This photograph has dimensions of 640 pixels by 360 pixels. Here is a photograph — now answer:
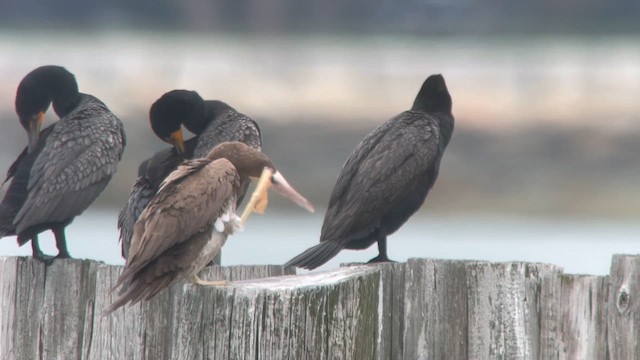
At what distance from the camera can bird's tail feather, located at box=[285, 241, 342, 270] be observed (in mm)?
6465

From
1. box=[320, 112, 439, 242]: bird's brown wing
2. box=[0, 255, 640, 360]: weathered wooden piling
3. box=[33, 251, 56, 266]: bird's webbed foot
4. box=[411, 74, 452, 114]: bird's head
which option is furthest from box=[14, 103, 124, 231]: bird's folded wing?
box=[411, 74, 452, 114]: bird's head

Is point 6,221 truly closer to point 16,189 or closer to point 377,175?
point 16,189

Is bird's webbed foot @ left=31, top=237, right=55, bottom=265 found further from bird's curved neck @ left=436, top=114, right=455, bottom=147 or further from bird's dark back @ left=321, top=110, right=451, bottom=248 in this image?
bird's curved neck @ left=436, top=114, right=455, bottom=147

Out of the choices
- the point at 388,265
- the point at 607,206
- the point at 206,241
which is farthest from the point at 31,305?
the point at 607,206

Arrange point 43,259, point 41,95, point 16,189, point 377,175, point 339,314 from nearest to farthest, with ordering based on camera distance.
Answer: point 339,314, point 43,259, point 16,189, point 377,175, point 41,95

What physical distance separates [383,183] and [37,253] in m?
1.67

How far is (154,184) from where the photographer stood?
627 cm

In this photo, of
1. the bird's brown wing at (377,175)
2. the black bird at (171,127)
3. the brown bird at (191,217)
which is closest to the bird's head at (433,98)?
the bird's brown wing at (377,175)

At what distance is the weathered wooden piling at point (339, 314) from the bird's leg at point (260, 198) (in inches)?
8.8

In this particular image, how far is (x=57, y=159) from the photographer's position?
22.5ft

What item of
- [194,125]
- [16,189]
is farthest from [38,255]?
[194,125]

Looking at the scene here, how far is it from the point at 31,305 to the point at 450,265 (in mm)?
1425

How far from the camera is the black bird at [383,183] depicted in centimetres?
690

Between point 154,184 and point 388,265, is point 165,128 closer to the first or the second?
point 154,184
